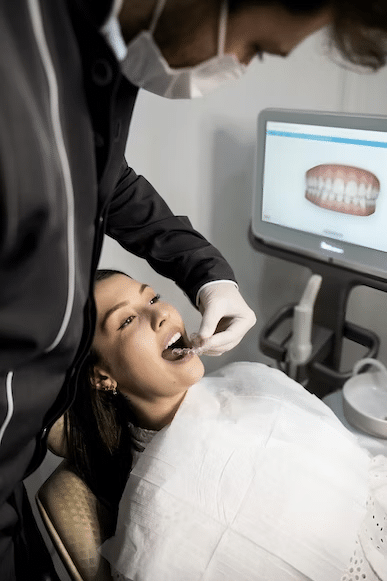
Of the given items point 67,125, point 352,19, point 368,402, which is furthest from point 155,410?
point 352,19

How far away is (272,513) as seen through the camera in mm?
976

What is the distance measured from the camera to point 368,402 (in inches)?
57.2

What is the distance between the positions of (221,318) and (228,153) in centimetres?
81

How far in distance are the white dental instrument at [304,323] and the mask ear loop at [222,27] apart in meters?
1.16

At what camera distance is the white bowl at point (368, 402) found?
1.33m

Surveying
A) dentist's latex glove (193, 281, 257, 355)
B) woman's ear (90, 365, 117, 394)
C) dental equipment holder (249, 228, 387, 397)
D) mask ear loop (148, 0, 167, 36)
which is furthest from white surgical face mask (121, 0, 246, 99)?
dental equipment holder (249, 228, 387, 397)

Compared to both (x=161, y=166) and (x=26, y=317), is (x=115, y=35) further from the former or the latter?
(x=161, y=166)

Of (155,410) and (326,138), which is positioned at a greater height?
(326,138)

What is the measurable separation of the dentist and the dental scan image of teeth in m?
0.85

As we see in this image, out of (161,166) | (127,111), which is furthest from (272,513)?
(161,166)

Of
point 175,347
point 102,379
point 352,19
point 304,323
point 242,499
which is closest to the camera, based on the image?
point 352,19

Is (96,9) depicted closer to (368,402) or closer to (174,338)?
(174,338)

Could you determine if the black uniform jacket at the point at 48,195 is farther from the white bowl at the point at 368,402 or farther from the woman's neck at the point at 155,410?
the white bowl at the point at 368,402

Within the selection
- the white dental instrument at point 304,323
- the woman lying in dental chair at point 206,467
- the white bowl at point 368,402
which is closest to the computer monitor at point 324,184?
the white dental instrument at point 304,323
